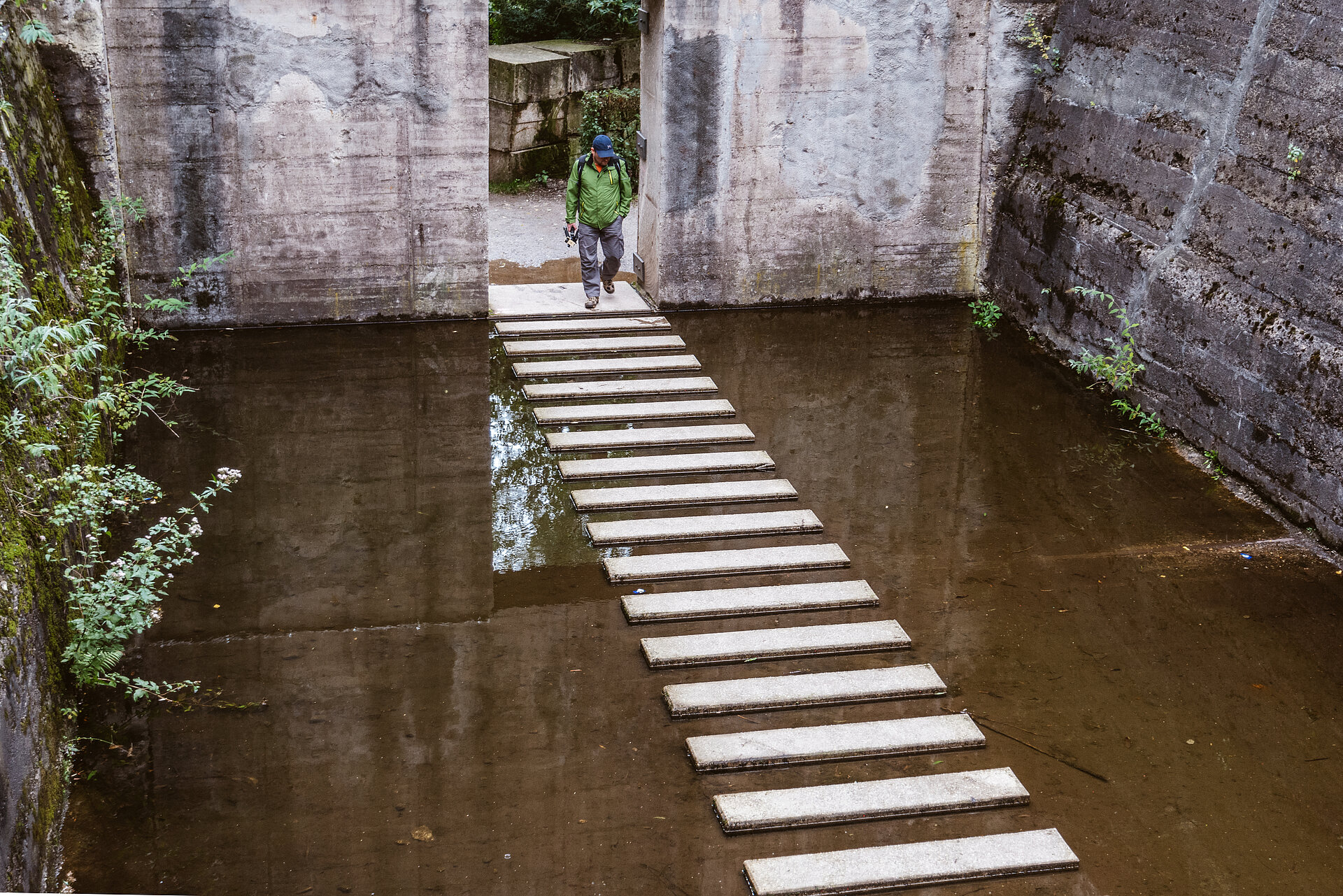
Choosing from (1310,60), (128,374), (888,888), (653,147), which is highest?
(1310,60)

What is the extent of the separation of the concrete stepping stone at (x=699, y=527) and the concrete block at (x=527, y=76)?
7701mm

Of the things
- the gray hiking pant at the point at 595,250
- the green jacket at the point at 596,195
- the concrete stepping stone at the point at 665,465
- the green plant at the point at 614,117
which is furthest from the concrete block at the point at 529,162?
the concrete stepping stone at the point at 665,465

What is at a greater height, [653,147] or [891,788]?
[653,147]

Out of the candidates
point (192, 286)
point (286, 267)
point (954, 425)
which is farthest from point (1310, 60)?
point (192, 286)

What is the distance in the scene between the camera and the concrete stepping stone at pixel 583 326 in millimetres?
9289

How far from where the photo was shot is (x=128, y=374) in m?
8.10

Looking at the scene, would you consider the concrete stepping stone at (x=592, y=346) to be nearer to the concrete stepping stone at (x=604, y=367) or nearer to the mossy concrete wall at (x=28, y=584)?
the concrete stepping stone at (x=604, y=367)

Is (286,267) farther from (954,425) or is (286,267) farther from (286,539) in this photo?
(954,425)

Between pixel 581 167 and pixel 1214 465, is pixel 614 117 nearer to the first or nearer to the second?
pixel 581 167

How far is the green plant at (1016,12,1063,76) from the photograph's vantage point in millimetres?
→ 9727

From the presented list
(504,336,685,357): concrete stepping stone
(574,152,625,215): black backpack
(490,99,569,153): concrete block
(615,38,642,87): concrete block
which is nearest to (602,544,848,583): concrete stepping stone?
(504,336,685,357): concrete stepping stone

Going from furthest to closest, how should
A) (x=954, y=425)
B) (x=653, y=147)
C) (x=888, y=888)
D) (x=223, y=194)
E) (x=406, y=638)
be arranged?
1. (x=653, y=147)
2. (x=223, y=194)
3. (x=954, y=425)
4. (x=406, y=638)
5. (x=888, y=888)

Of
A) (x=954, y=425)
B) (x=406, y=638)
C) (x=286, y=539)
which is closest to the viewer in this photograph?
(x=406, y=638)

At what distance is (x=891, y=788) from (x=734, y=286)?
19.3 feet
